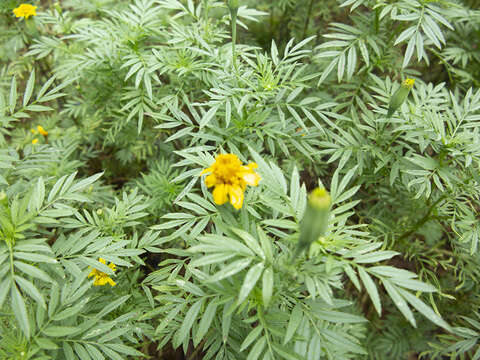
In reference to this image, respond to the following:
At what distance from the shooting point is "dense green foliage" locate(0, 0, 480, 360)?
1.07m

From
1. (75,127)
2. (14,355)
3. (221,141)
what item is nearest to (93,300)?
(14,355)

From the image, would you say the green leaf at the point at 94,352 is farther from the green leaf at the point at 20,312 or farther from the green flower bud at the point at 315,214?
the green flower bud at the point at 315,214

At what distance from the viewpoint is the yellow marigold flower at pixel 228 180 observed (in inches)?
41.3

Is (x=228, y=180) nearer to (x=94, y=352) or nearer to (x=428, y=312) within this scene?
(x=428, y=312)

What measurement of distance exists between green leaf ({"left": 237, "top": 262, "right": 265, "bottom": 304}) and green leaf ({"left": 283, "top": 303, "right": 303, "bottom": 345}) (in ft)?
0.60

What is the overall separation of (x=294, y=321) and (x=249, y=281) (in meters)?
0.25

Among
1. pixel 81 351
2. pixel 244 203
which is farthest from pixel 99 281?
pixel 244 203

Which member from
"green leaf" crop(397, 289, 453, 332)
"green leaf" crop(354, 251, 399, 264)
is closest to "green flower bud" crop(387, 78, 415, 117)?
"green leaf" crop(354, 251, 399, 264)

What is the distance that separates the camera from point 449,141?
1.50 meters

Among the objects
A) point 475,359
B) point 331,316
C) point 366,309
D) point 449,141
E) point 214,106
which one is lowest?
point 366,309

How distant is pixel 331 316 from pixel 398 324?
5.29ft

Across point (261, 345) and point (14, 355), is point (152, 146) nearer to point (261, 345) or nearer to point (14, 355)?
point (14, 355)

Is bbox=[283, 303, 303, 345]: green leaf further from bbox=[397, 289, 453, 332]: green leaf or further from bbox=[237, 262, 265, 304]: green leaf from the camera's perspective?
bbox=[397, 289, 453, 332]: green leaf

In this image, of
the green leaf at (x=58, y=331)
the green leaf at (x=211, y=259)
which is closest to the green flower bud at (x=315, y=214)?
the green leaf at (x=211, y=259)
